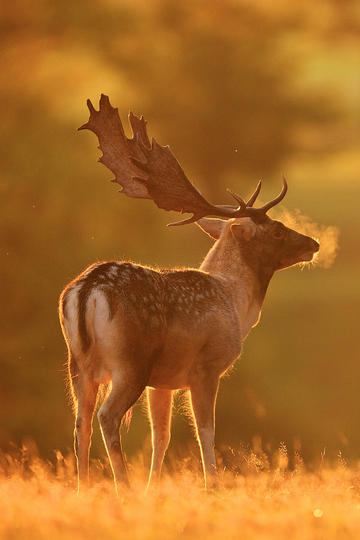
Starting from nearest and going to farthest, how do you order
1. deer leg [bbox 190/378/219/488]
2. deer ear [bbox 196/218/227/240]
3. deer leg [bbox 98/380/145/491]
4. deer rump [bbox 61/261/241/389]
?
deer leg [bbox 98/380/145/491] < deer rump [bbox 61/261/241/389] < deer leg [bbox 190/378/219/488] < deer ear [bbox 196/218/227/240]

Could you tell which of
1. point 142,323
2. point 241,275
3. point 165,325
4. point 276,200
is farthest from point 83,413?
point 276,200

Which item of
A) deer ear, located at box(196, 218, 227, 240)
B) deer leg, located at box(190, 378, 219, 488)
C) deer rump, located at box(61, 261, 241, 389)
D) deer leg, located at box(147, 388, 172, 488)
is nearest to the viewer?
deer rump, located at box(61, 261, 241, 389)

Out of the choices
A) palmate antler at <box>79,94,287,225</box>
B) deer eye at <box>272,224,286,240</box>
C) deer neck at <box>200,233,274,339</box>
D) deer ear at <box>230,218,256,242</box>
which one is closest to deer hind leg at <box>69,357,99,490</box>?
deer neck at <box>200,233,274,339</box>

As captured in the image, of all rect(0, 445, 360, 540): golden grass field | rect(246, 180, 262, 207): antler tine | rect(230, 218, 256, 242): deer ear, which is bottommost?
rect(0, 445, 360, 540): golden grass field

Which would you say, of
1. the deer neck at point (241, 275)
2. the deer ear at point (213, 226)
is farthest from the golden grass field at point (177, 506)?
the deer ear at point (213, 226)

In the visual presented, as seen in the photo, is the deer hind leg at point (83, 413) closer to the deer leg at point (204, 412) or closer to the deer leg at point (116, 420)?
the deer leg at point (116, 420)

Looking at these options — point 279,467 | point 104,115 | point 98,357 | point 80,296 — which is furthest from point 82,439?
point 104,115

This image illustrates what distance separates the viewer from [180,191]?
900 cm

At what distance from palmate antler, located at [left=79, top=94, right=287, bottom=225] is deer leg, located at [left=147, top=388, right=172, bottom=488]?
167 cm

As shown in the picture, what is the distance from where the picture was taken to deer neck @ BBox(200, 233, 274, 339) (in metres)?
8.88

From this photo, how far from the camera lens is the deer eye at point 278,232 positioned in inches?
359

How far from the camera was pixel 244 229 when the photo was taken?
8.97m

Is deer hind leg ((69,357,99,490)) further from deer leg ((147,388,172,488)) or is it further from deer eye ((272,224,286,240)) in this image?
deer eye ((272,224,286,240))

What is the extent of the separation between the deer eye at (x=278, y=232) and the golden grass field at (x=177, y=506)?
2061mm
